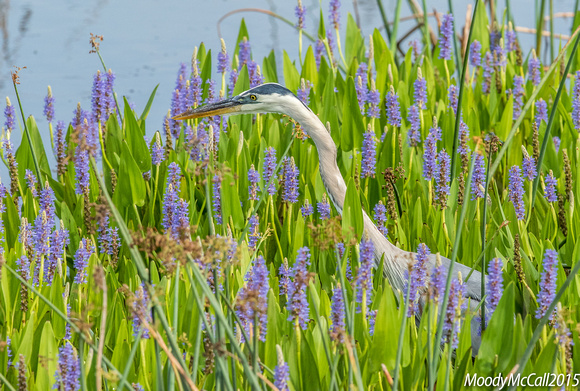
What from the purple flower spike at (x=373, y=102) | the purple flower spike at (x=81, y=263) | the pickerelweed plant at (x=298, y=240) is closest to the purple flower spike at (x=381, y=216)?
the pickerelweed plant at (x=298, y=240)

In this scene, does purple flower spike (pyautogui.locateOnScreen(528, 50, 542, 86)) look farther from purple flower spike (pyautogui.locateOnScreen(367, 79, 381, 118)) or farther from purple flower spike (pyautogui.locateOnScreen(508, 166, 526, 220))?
purple flower spike (pyautogui.locateOnScreen(508, 166, 526, 220))

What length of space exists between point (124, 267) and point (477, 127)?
1.78 metres

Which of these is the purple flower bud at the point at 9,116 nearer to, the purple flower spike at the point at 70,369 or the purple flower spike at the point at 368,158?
the purple flower spike at the point at 368,158

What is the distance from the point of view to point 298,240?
2.64m

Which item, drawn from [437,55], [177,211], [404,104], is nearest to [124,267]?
[177,211]

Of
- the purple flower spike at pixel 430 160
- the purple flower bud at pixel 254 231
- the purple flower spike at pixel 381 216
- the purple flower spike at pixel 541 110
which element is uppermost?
the purple flower spike at pixel 541 110

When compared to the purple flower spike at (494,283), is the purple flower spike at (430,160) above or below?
above

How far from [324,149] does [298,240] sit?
38cm

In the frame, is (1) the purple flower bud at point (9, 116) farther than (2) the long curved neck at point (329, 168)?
Yes

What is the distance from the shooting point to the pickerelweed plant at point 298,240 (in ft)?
5.27

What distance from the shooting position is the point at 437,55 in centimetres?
452

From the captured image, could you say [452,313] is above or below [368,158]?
below

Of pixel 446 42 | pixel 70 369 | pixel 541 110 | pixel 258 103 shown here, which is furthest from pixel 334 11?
pixel 70 369

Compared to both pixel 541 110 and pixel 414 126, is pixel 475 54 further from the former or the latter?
pixel 414 126
